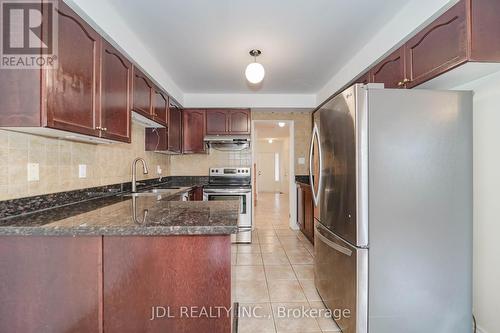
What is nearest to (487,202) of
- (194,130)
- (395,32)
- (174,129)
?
(395,32)

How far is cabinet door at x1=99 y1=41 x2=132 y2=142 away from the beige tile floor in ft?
4.03


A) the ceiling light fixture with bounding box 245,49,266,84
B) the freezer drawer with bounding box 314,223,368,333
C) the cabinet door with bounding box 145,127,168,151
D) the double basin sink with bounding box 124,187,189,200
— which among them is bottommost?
the freezer drawer with bounding box 314,223,368,333

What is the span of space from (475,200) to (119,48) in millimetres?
2863

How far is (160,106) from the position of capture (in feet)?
9.17

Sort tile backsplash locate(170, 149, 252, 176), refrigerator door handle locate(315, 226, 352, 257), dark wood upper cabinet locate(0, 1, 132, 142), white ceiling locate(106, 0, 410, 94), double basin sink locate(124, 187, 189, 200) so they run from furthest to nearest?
tile backsplash locate(170, 149, 252, 176) → double basin sink locate(124, 187, 189, 200) → white ceiling locate(106, 0, 410, 94) → refrigerator door handle locate(315, 226, 352, 257) → dark wood upper cabinet locate(0, 1, 132, 142)

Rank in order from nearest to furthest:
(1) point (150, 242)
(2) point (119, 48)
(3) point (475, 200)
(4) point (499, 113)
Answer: (1) point (150, 242)
(4) point (499, 113)
(3) point (475, 200)
(2) point (119, 48)

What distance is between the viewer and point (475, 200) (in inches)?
65.8

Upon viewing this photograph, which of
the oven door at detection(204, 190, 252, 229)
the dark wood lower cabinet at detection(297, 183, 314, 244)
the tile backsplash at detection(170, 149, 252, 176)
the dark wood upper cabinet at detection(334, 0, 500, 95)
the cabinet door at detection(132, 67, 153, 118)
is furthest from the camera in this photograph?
the tile backsplash at detection(170, 149, 252, 176)

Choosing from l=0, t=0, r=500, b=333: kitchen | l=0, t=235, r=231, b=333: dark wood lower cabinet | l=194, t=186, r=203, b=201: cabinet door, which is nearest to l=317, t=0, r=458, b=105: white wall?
l=0, t=0, r=500, b=333: kitchen

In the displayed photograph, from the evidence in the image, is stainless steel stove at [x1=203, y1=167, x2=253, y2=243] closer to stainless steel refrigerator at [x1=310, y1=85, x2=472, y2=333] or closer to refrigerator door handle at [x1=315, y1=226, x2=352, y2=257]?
refrigerator door handle at [x1=315, y1=226, x2=352, y2=257]

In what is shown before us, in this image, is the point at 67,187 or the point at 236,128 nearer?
the point at 67,187

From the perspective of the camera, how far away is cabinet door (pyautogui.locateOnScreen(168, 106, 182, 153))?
10.7ft

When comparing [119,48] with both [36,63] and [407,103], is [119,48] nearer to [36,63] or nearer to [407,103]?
[36,63]

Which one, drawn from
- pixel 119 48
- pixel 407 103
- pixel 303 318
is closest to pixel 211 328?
pixel 303 318
